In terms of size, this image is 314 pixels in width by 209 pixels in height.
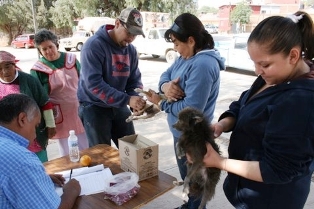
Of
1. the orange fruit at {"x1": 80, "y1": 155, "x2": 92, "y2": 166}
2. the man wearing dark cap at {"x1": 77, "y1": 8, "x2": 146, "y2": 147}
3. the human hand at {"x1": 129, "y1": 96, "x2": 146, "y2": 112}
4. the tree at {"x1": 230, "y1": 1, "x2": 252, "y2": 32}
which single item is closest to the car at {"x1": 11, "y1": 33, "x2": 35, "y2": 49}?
the tree at {"x1": 230, "y1": 1, "x2": 252, "y2": 32}

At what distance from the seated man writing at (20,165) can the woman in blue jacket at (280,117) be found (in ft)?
2.46

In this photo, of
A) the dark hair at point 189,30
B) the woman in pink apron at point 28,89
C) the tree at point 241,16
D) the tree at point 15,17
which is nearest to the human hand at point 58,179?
the woman in pink apron at point 28,89

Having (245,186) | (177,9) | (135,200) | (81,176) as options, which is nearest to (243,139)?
(245,186)

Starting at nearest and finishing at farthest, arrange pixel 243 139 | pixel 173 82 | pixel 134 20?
pixel 243 139
pixel 173 82
pixel 134 20

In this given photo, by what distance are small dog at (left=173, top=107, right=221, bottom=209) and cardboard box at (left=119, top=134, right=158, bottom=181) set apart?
0.34 m

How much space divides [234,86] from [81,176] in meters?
6.94

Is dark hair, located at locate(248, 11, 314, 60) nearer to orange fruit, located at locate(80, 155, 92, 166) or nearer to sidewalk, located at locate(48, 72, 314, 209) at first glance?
orange fruit, located at locate(80, 155, 92, 166)

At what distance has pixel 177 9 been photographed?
21469 mm

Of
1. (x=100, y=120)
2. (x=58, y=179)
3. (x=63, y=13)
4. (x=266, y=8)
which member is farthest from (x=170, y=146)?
(x=266, y=8)

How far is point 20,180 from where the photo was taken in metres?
1.14

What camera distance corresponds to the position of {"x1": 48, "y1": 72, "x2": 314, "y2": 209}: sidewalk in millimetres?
2812

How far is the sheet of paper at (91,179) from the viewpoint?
1.68 m

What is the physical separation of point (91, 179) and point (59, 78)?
1.59 metres

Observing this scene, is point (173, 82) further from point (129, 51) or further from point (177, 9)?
point (177, 9)
